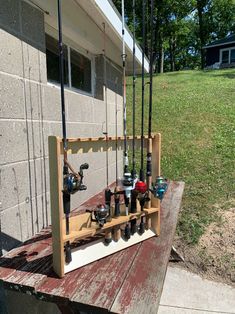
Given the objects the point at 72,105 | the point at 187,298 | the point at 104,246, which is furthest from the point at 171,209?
the point at 72,105

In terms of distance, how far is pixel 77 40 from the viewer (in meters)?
3.16

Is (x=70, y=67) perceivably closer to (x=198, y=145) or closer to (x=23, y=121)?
(x=23, y=121)

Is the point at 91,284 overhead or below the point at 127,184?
below

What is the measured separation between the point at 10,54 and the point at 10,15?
9.9 inches

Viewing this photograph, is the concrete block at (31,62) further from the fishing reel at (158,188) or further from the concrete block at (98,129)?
the concrete block at (98,129)

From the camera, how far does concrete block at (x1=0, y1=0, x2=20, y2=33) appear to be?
6.08 ft

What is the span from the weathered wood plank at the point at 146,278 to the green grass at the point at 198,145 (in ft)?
6.82

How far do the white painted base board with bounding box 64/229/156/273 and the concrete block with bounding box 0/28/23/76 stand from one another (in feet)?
4.02

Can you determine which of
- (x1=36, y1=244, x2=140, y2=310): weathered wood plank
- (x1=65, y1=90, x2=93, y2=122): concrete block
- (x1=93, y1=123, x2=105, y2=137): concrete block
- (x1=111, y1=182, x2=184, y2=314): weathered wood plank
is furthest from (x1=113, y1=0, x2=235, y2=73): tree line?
(x1=36, y1=244, x2=140, y2=310): weathered wood plank

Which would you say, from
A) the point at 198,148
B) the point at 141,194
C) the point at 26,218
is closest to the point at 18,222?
the point at 26,218

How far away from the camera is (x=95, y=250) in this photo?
183 centimetres

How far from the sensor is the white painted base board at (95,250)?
1688mm

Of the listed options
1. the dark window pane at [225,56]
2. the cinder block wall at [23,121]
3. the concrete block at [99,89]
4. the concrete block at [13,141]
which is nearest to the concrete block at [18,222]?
the cinder block wall at [23,121]

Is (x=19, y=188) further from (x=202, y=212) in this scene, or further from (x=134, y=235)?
(x=202, y=212)
